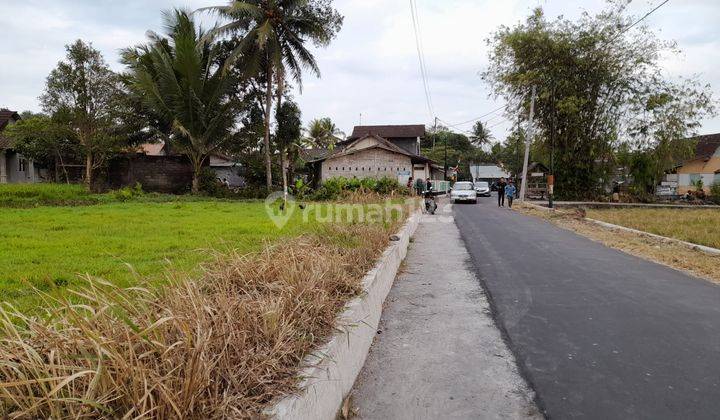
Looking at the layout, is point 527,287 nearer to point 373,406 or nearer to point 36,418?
point 373,406

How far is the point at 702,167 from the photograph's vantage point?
1726 inches

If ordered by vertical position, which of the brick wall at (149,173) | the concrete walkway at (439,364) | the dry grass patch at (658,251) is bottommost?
the concrete walkway at (439,364)

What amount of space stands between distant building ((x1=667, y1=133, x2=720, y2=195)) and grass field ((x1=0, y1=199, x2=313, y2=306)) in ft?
150

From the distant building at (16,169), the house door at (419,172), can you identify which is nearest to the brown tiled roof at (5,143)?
the distant building at (16,169)

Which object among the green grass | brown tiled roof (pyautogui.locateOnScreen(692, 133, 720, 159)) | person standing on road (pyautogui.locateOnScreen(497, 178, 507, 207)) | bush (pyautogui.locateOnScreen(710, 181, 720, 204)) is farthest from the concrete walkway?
brown tiled roof (pyautogui.locateOnScreen(692, 133, 720, 159))

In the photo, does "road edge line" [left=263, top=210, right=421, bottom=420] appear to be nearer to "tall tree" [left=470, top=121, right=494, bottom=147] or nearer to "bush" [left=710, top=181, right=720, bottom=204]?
"bush" [left=710, top=181, right=720, bottom=204]

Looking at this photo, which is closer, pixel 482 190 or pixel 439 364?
pixel 439 364

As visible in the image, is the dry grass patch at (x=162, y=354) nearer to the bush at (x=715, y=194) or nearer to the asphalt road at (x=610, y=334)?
the asphalt road at (x=610, y=334)

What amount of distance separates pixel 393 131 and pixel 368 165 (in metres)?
18.7

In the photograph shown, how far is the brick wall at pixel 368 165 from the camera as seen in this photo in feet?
111

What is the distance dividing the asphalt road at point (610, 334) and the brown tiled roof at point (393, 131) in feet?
141

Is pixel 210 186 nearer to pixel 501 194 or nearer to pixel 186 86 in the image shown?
pixel 186 86

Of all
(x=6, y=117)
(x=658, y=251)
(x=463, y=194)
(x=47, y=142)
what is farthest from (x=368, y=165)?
(x=6, y=117)

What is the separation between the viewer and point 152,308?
2.96m
